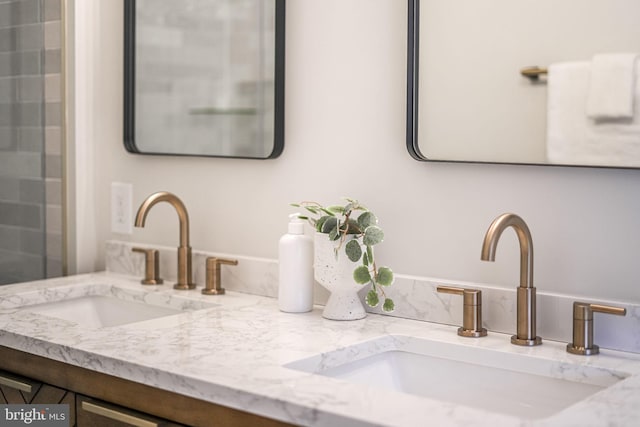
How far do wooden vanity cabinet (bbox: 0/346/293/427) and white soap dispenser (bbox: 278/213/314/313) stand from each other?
0.48 metres

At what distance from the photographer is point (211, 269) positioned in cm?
218

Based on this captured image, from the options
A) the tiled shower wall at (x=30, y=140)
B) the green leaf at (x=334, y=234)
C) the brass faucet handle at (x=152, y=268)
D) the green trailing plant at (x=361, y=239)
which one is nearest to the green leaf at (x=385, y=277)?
the green trailing plant at (x=361, y=239)

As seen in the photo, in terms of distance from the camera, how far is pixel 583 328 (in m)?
1.59

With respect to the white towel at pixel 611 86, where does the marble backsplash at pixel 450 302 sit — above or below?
below

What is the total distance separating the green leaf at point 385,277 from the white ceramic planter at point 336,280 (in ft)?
0.19

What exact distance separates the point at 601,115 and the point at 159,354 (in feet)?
3.07

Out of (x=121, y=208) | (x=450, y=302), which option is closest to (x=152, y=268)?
(x=121, y=208)

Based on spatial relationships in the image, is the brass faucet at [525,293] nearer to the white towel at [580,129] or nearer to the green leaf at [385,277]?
the white towel at [580,129]

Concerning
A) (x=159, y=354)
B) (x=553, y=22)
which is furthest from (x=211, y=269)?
(x=553, y=22)

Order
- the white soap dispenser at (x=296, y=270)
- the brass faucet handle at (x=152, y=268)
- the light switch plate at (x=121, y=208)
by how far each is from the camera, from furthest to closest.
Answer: the light switch plate at (x=121, y=208), the brass faucet handle at (x=152, y=268), the white soap dispenser at (x=296, y=270)

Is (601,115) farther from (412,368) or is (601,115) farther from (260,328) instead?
(260,328)

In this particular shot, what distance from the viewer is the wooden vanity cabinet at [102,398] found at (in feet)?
4.73

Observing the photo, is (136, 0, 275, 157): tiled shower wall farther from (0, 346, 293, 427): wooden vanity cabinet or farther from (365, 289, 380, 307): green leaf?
(0, 346, 293, 427): wooden vanity cabinet

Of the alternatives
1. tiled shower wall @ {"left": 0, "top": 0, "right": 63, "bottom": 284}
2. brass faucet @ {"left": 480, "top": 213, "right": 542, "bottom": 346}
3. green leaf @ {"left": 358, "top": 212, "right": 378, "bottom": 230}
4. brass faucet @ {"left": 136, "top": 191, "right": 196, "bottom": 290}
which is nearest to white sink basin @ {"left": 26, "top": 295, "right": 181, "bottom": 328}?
brass faucet @ {"left": 136, "top": 191, "right": 196, "bottom": 290}
